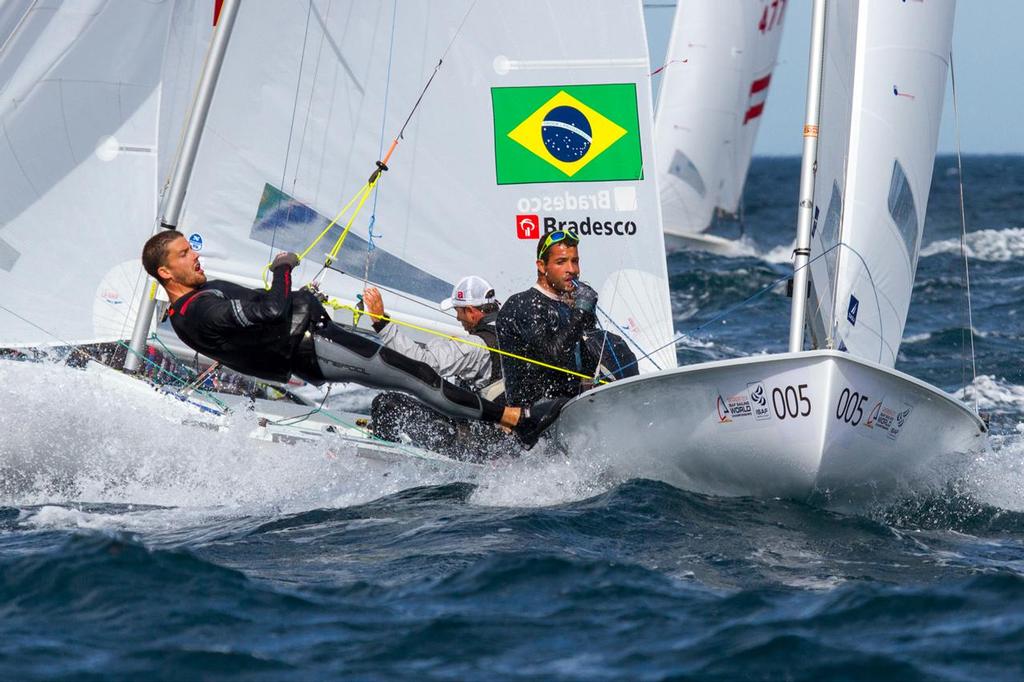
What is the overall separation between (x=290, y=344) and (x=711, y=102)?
1708 centimetres

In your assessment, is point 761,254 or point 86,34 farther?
point 761,254

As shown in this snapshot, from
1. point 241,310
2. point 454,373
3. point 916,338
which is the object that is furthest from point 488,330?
point 916,338

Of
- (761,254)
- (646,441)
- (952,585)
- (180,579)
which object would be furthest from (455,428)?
(761,254)

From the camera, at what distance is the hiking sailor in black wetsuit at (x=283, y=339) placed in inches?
236

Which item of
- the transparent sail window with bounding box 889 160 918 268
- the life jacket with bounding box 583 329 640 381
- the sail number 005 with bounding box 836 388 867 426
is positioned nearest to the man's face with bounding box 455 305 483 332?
the life jacket with bounding box 583 329 640 381

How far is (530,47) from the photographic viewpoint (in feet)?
25.2

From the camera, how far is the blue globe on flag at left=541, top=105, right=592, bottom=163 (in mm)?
7672

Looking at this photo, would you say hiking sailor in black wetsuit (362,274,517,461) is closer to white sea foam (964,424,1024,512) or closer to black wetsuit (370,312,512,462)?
black wetsuit (370,312,512,462)

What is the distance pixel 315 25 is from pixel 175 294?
2193 mm

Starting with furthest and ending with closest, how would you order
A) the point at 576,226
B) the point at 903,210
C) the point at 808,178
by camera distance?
1. the point at 576,226
2. the point at 903,210
3. the point at 808,178

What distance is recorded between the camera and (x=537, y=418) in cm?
620

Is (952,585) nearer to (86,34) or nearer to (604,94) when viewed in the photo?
(604,94)

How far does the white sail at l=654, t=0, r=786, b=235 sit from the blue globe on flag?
41.6 feet

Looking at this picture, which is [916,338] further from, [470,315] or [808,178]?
[808,178]
